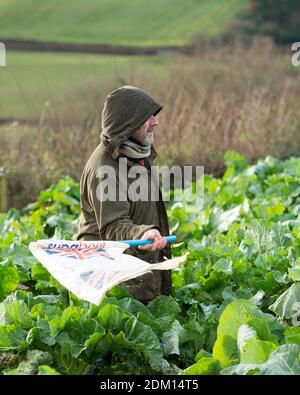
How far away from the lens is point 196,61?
795 inches

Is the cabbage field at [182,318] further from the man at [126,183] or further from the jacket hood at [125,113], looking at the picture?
the jacket hood at [125,113]

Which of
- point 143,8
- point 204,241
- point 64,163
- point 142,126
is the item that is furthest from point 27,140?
point 143,8

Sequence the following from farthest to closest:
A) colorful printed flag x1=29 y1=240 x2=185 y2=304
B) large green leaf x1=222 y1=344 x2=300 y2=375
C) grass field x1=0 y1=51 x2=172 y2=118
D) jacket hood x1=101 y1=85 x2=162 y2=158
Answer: grass field x1=0 y1=51 x2=172 y2=118, jacket hood x1=101 y1=85 x2=162 y2=158, colorful printed flag x1=29 y1=240 x2=185 y2=304, large green leaf x1=222 y1=344 x2=300 y2=375

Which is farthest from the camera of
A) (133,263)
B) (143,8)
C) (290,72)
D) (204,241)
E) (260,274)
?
(143,8)

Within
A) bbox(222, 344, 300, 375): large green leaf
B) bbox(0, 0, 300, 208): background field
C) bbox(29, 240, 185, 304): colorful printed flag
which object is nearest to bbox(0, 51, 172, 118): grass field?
bbox(0, 0, 300, 208): background field

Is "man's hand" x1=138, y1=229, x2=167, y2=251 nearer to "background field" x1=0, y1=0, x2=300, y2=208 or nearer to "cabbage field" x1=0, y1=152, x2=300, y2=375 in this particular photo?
"cabbage field" x1=0, y1=152, x2=300, y2=375

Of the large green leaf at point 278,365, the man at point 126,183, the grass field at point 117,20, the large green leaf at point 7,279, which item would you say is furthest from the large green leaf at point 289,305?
the grass field at point 117,20

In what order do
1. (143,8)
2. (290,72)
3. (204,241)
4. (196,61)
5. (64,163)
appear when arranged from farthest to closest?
(143,8)
(290,72)
(196,61)
(64,163)
(204,241)

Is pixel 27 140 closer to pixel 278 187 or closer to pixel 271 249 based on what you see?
pixel 278 187

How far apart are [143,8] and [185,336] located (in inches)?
2011

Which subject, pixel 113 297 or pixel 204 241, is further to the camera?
pixel 204 241

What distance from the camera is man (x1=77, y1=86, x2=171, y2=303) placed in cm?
558

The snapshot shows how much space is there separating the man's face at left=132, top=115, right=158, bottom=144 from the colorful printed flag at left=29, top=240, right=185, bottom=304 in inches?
29.0

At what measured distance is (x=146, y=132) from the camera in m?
5.77
